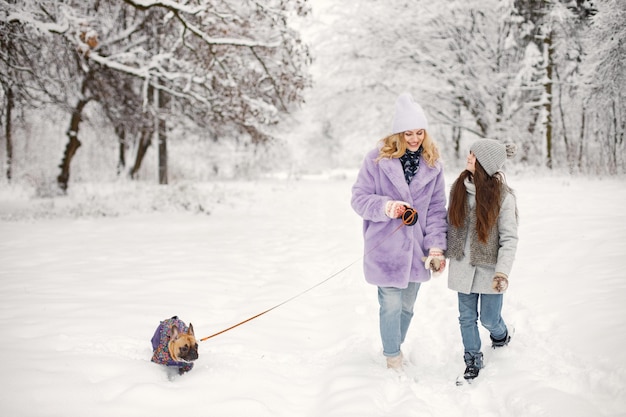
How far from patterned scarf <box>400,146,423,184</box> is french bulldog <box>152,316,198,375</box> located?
1949mm

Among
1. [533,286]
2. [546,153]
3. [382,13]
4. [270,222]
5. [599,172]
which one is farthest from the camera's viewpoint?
[382,13]

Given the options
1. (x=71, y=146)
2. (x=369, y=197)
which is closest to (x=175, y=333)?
(x=369, y=197)

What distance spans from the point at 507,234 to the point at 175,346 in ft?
8.11

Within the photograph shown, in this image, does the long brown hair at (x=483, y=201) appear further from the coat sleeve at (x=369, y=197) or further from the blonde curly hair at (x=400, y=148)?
the coat sleeve at (x=369, y=197)

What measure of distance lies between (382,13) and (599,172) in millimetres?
9635

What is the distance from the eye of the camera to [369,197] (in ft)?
9.64

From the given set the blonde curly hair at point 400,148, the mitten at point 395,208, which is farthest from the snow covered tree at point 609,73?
the mitten at point 395,208

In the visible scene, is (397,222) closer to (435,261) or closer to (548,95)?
(435,261)

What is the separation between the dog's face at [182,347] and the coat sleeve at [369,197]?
1521mm

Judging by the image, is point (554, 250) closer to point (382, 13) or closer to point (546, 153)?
point (546, 153)

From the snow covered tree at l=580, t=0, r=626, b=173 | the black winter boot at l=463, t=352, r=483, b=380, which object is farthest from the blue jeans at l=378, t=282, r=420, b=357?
the snow covered tree at l=580, t=0, r=626, b=173

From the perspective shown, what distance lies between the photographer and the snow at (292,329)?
2.54m

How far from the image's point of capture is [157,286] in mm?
4875

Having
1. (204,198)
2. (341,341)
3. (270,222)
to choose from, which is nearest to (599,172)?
(270,222)
